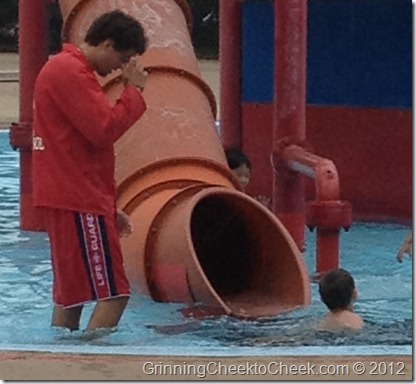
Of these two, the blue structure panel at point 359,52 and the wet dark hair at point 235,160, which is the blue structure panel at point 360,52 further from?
the wet dark hair at point 235,160

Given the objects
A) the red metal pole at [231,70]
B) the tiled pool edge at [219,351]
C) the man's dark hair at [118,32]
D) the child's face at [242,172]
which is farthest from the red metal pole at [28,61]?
the tiled pool edge at [219,351]

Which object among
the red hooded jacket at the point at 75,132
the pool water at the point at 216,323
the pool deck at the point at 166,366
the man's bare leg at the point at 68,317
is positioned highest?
the red hooded jacket at the point at 75,132

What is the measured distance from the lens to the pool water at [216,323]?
16.6 feet

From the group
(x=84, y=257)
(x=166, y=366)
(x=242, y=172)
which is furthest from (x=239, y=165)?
(x=166, y=366)

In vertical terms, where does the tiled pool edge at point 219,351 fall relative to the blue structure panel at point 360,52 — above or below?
below

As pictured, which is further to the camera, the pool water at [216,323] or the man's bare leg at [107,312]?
the man's bare leg at [107,312]

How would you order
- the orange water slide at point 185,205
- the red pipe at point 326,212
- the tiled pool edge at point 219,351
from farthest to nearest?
the red pipe at point 326,212
the orange water slide at point 185,205
the tiled pool edge at point 219,351

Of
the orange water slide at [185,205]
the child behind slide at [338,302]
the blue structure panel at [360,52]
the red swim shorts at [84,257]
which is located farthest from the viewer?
the blue structure panel at [360,52]

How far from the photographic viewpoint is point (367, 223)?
8914 millimetres

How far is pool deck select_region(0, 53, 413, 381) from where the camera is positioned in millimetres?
4551

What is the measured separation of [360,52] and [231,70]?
0.93 metres

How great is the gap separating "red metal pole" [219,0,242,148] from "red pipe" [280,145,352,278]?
8.34 feet

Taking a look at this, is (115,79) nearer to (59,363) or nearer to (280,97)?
(280,97)

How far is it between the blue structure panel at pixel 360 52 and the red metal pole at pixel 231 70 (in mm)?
513
